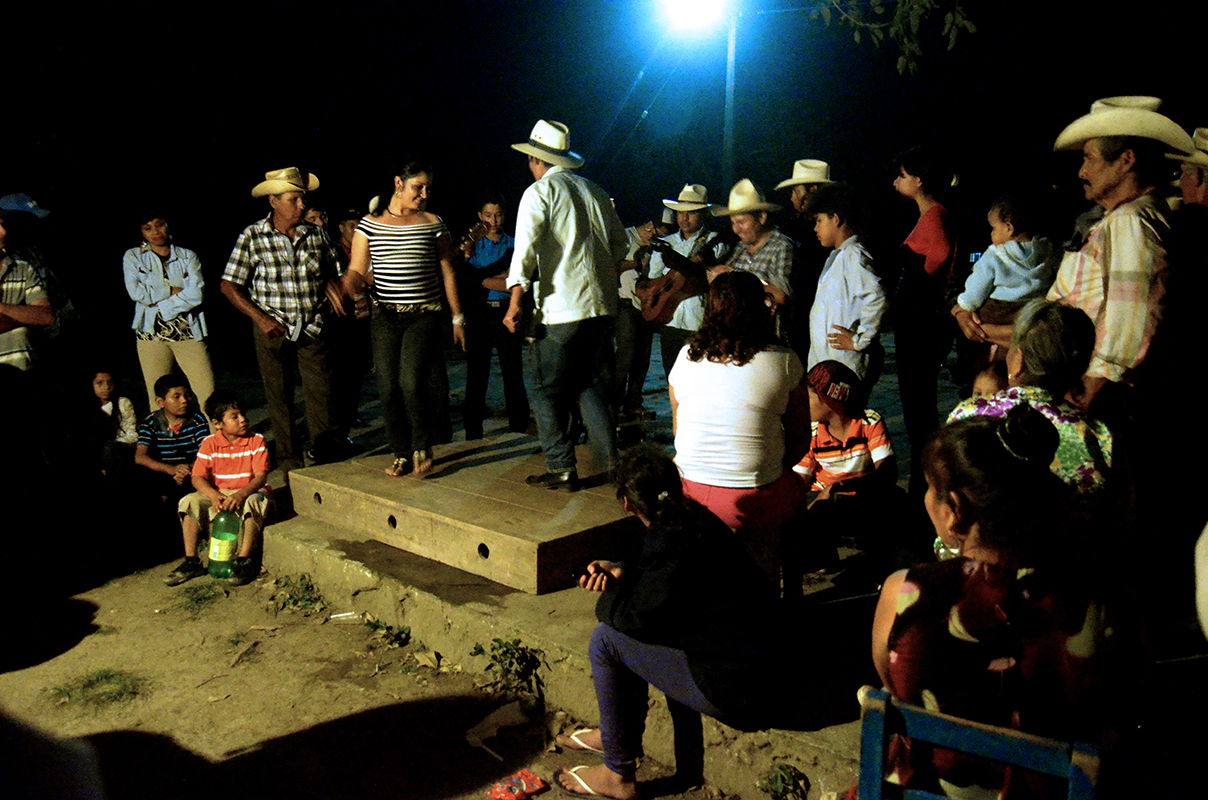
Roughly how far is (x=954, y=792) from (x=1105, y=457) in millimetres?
1150

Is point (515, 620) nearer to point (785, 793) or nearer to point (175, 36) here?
point (785, 793)

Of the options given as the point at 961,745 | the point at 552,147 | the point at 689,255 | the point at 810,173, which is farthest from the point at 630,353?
the point at 961,745

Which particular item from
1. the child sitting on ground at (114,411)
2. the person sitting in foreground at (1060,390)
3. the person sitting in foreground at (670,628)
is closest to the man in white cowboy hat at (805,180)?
the person sitting in foreground at (1060,390)

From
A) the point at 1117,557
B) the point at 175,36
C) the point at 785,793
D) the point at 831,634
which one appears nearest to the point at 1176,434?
the point at 1117,557

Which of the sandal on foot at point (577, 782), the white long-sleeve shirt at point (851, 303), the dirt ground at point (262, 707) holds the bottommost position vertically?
the dirt ground at point (262, 707)

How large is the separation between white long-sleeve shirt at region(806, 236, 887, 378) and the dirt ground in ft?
7.96

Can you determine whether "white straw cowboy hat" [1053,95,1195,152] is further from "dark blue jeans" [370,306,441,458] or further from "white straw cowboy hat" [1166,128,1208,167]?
"dark blue jeans" [370,306,441,458]

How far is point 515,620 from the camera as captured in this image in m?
3.92

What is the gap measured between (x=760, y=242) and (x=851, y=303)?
110 centimetres

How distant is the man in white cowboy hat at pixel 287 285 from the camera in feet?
19.5

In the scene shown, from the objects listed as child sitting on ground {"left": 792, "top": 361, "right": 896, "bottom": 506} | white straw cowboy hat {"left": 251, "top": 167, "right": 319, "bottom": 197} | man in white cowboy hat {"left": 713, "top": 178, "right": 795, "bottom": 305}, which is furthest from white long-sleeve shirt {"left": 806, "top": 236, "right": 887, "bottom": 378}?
white straw cowboy hat {"left": 251, "top": 167, "right": 319, "bottom": 197}

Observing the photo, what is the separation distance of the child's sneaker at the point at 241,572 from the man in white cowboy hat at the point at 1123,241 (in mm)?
4526

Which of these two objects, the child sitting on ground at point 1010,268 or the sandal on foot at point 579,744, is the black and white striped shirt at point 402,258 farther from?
the child sitting on ground at point 1010,268

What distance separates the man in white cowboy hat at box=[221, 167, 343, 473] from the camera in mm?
5957
